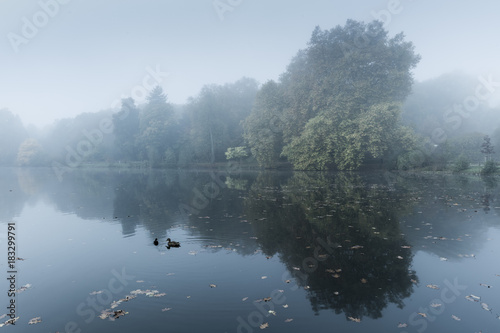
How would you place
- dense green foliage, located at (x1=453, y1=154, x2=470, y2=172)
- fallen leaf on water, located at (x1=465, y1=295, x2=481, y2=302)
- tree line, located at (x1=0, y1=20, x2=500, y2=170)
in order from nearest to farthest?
1. fallen leaf on water, located at (x1=465, y1=295, x2=481, y2=302)
2. dense green foliage, located at (x1=453, y1=154, x2=470, y2=172)
3. tree line, located at (x1=0, y1=20, x2=500, y2=170)

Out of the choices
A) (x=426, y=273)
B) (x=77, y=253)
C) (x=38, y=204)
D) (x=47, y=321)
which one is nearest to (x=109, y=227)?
(x=77, y=253)

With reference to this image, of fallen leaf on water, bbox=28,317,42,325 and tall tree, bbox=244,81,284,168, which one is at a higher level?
tall tree, bbox=244,81,284,168

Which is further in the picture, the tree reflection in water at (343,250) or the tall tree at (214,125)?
the tall tree at (214,125)

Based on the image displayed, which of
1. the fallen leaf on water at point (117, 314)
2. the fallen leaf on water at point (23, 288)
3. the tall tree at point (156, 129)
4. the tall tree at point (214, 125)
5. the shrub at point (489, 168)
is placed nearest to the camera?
the fallen leaf on water at point (117, 314)

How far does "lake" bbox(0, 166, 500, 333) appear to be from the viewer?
4.92 meters

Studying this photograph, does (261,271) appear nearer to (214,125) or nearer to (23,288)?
(23,288)

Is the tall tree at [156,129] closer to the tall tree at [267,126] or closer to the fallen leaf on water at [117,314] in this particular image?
the tall tree at [267,126]

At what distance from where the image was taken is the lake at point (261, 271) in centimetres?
492

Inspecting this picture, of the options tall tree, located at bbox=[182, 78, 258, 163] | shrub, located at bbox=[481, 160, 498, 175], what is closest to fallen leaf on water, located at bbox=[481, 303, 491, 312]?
shrub, located at bbox=[481, 160, 498, 175]

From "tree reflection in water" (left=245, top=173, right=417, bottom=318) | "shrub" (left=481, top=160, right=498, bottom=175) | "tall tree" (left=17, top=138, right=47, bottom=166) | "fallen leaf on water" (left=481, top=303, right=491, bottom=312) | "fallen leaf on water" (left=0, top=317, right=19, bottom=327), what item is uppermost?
"tall tree" (left=17, top=138, right=47, bottom=166)

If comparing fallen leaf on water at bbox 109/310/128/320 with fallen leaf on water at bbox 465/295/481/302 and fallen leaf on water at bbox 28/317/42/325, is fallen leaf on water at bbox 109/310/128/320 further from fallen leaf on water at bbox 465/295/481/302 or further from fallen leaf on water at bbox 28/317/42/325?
fallen leaf on water at bbox 465/295/481/302

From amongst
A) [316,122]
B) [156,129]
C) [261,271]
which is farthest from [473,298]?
[156,129]

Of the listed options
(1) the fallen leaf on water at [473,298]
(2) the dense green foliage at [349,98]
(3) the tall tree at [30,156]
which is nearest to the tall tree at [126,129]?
(3) the tall tree at [30,156]

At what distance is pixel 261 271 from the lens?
6867 mm
